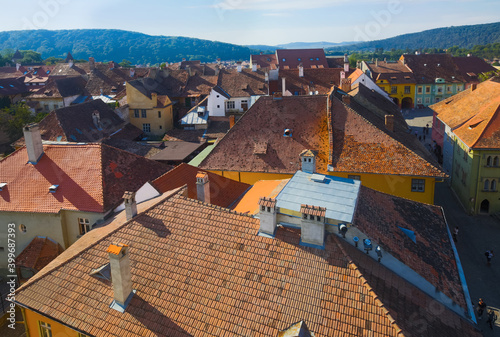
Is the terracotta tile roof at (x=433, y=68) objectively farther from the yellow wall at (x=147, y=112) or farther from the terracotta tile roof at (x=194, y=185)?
the terracotta tile roof at (x=194, y=185)

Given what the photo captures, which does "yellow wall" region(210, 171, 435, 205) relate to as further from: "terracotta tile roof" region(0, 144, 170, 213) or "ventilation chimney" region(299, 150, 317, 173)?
"terracotta tile roof" region(0, 144, 170, 213)

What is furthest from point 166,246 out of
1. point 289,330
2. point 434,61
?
point 434,61

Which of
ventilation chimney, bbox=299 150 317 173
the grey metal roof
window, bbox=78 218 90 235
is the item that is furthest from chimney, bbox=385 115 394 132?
window, bbox=78 218 90 235

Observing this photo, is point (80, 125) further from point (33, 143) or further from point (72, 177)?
point (72, 177)

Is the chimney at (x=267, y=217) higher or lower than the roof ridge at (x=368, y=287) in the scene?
higher

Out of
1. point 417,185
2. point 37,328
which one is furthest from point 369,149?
point 37,328

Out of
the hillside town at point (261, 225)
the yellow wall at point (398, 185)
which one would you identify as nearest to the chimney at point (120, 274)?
the hillside town at point (261, 225)
